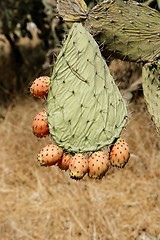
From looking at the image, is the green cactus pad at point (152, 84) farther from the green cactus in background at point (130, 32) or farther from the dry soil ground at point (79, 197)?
the dry soil ground at point (79, 197)

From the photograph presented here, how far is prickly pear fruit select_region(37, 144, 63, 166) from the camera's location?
5.80ft

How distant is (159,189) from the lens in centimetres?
379

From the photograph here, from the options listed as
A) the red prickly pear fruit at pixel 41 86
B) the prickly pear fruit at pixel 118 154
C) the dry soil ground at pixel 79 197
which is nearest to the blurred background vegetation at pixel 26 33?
the dry soil ground at pixel 79 197

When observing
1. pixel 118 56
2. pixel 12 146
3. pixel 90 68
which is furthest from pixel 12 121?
pixel 90 68

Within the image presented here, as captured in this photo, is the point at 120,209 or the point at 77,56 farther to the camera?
the point at 120,209

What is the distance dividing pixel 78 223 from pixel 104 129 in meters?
1.82

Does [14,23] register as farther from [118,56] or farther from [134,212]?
[118,56]

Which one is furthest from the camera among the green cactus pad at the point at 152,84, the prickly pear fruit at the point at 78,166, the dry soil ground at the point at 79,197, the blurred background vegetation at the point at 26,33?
the blurred background vegetation at the point at 26,33

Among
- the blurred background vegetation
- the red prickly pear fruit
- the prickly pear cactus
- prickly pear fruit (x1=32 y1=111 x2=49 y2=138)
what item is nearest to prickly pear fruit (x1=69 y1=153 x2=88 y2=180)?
prickly pear fruit (x1=32 y1=111 x2=49 y2=138)

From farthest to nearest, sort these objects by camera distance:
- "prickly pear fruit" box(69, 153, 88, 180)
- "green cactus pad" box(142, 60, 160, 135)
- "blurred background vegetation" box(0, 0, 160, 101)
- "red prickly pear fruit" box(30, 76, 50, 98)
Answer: "blurred background vegetation" box(0, 0, 160, 101)
"green cactus pad" box(142, 60, 160, 135)
"red prickly pear fruit" box(30, 76, 50, 98)
"prickly pear fruit" box(69, 153, 88, 180)

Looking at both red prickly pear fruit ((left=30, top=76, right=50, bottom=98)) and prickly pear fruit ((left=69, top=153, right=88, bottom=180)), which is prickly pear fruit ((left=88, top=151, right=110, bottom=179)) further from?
red prickly pear fruit ((left=30, top=76, right=50, bottom=98))

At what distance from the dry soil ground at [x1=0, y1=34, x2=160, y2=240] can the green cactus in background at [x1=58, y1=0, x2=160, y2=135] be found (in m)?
1.34

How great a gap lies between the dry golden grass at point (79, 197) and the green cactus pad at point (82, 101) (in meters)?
1.70

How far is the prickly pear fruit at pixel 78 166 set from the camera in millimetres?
1747
